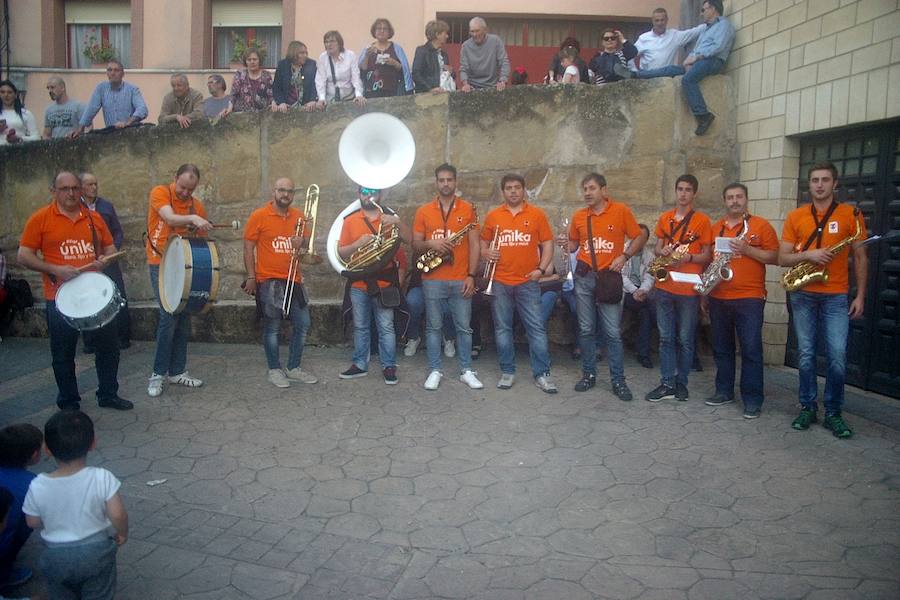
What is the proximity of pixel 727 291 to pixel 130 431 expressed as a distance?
4757 millimetres

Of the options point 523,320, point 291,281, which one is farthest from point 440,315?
point 291,281

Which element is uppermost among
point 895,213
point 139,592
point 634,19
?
point 634,19

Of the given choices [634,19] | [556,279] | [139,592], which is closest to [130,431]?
[139,592]

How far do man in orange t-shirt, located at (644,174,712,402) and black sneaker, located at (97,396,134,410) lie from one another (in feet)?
14.1

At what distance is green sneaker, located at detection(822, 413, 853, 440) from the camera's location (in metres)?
5.36

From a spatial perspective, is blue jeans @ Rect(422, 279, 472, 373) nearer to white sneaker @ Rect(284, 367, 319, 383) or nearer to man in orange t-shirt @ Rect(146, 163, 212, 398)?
white sneaker @ Rect(284, 367, 319, 383)

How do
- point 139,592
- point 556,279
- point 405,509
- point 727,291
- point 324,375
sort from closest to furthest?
point 139,592, point 405,509, point 727,291, point 324,375, point 556,279

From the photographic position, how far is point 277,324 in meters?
6.72

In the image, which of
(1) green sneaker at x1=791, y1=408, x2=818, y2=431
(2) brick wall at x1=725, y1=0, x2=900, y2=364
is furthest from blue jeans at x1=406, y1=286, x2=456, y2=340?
(1) green sneaker at x1=791, y1=408, x2=818, y2=431

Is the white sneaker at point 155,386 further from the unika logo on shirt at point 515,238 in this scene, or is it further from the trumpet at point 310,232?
the unika logo on shirt at point 515,238

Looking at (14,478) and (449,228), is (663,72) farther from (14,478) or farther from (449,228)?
(14,478)

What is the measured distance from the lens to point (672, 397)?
6.36 m

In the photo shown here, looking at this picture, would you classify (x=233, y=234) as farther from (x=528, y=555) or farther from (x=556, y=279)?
(x=528, y=555)

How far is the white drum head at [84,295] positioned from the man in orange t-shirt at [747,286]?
4.74 metres
